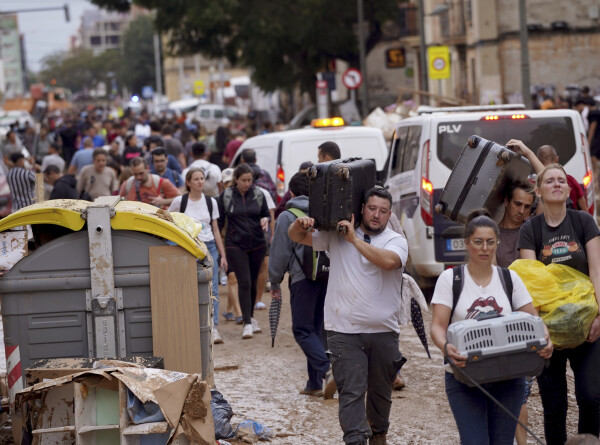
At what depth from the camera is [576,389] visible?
6.28 meters

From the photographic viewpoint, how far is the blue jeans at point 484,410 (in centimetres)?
541

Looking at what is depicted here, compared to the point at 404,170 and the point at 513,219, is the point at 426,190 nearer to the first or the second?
the point at 404,170

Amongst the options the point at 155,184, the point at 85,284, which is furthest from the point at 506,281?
the point at 155,184

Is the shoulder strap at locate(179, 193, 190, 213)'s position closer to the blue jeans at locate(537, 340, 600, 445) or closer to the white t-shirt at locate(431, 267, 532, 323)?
the blue jeans at locate(537, 340, 600, 445)

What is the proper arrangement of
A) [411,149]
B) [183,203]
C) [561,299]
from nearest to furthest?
[561,299]
[183,203]
[411,149]

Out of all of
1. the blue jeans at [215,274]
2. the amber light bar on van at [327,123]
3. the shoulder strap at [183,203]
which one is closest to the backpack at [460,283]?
the blue jeans at [215,274]

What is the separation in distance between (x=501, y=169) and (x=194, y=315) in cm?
213

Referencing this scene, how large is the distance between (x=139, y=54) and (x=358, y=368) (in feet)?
386

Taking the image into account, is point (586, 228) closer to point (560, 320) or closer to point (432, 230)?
point (560, 320)

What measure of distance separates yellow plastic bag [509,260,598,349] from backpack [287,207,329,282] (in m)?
2.47

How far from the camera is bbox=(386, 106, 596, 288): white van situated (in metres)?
11.8

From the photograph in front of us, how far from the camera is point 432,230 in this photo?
Result: 1224cm

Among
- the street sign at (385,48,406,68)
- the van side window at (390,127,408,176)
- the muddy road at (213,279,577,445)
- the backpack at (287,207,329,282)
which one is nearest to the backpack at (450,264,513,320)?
the muddy road at (213,279,577,445)

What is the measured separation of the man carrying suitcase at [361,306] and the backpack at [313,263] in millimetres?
1824
